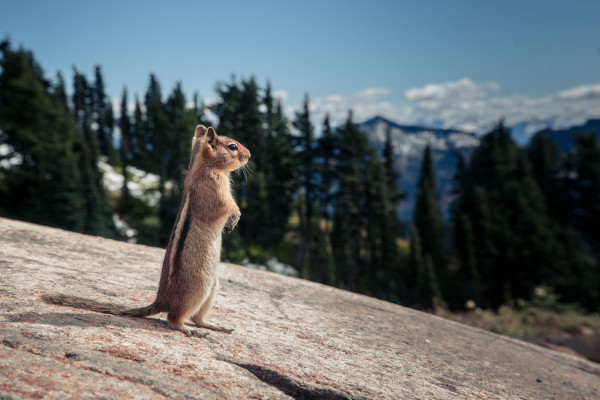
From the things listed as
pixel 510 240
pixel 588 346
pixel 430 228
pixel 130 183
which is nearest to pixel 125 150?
pixel 130 183

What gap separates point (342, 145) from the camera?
2594 inches

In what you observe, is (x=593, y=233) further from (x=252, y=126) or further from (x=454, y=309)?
(x=252, y=126)

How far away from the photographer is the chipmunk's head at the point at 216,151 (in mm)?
6250

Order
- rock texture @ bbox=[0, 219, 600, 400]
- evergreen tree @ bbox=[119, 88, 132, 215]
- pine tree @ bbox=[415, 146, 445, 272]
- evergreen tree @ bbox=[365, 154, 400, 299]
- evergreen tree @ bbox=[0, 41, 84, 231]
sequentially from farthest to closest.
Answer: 1. evergreen tree @ bbox=[119, 88, 132, 215]
2. pine tree @ bbox=[415, 146, 445, 272]
3. evergreen tree @ bbox=[365, 154, 400, 299]
4. evergreen tree @ bbox=[0, 41, 84, 231]
5. rock texture @ bbox=[0, 219, 600, 400]

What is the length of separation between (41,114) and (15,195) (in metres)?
9.76

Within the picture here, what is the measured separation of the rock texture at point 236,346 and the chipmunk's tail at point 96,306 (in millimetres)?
166

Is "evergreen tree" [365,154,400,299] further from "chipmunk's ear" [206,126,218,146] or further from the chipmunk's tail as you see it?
the chipmunk's tail

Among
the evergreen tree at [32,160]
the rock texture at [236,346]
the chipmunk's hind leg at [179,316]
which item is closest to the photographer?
the rock texture at [236,346]

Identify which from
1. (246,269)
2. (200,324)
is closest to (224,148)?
(200,324)

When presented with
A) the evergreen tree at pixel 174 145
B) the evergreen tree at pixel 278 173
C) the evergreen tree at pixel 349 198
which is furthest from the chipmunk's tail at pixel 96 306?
the evergreen tree at pixel 349 198

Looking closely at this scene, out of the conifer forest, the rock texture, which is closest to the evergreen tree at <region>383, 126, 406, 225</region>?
the conifer forest

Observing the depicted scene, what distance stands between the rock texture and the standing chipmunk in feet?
0.85

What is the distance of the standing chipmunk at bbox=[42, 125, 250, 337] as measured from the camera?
5641 millimetres

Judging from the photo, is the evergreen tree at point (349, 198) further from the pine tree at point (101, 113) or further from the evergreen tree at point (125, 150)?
the pine tree at point (101, 113)
